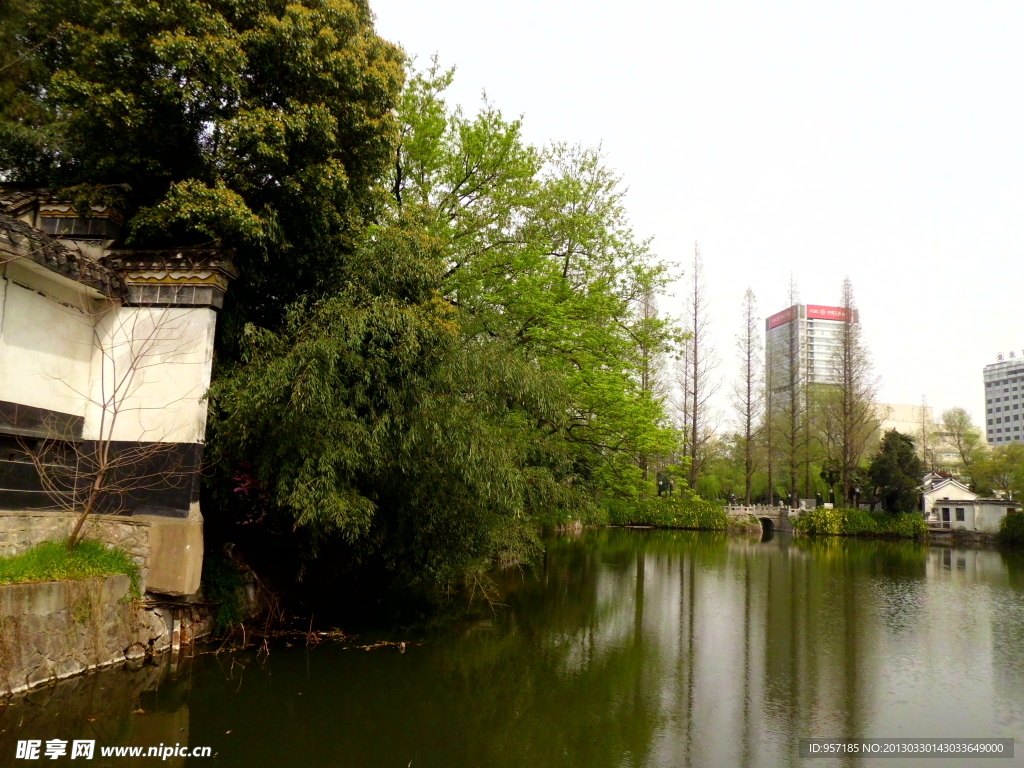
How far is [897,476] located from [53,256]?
33200 mm

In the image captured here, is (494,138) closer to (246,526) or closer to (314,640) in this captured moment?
(246,526)

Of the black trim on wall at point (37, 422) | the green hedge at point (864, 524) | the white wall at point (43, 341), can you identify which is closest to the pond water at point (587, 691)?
the black trim on wall at point (37, 422)

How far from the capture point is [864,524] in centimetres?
3003

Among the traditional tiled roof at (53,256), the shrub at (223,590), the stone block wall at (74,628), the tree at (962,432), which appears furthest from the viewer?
the tree at (962,432)

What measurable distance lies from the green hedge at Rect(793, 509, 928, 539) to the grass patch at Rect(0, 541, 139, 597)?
99.4 feet

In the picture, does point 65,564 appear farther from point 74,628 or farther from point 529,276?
point 529,276

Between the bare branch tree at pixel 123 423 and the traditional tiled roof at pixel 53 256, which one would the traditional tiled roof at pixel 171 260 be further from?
the bare branch tree at pixel 123 423

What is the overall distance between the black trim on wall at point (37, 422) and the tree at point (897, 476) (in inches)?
1284

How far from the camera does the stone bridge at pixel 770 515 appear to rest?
3309 centimetres

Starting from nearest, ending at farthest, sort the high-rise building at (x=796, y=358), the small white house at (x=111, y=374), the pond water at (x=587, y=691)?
the pond water at (x=587, y=691) < the small white house at (x=111, y=374) < the high-rise building at (x=796, y=358)

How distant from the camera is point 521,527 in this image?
990cm

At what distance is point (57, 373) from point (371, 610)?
17.1 feet

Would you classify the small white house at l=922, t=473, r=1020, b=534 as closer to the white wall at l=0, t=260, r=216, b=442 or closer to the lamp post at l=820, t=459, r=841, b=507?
the lamp post at l=820, t=459, r=841, b=507

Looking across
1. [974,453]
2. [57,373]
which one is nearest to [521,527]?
[57,373]
